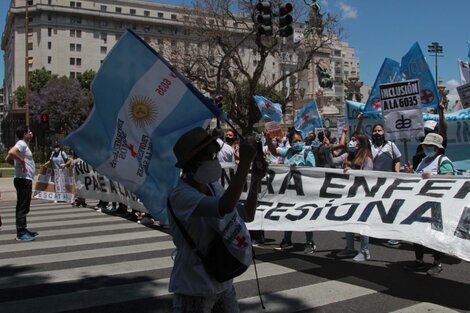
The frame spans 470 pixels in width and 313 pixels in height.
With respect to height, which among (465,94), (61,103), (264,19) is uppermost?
(61,103)

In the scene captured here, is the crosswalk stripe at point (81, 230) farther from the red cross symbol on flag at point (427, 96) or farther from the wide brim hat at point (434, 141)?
the red cross symbol on flag at point (427, 96)

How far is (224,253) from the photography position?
2793 mm

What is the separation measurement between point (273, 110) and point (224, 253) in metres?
11.4

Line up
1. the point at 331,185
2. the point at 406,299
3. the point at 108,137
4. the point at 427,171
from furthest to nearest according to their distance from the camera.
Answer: the point at 331,185
the point at 427,171
the point at 406,299
the point at 108,137

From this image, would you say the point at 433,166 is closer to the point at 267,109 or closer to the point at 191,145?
the point at 191,145

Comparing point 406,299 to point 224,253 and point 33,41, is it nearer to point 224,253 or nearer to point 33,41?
point 224,253

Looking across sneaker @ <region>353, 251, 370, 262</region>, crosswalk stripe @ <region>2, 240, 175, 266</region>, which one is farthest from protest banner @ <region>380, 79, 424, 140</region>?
crosswalk stripe @ <region>2, 240, 175, 266</region>

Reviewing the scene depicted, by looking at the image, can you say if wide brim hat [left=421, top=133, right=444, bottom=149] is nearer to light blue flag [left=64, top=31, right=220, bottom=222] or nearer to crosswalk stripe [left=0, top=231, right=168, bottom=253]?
light blue flag [left=64, top=31, right=220, bottom=222]

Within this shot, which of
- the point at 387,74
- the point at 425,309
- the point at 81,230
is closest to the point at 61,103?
the point at 81,230

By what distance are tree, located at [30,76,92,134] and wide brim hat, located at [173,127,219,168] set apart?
6764cm

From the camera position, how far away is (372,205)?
6352 mm

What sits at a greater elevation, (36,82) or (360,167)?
(36,82)

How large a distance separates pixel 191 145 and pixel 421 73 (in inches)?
311

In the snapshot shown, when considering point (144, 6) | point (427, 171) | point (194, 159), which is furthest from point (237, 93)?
point (144, 6)
